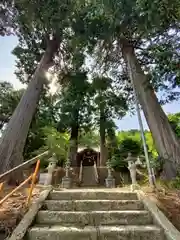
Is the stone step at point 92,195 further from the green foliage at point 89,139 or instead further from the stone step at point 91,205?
the green foliage at point 89,139

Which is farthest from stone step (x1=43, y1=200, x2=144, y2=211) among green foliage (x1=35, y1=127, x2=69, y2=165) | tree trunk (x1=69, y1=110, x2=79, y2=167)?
tree trunk (x1=69, y1=110, x2=79, y2=167)

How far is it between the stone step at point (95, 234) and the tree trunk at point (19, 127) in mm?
3540

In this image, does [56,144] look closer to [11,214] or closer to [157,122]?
[157,122]

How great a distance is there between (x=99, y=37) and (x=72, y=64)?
3.62 metres

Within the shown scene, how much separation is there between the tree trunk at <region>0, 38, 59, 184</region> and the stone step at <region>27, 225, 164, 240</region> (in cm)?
354

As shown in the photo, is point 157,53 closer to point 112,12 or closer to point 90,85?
point 112,12

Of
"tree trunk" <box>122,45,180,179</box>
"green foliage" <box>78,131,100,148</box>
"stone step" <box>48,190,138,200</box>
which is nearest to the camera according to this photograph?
"stone step" <box>48,190,138,200</box>

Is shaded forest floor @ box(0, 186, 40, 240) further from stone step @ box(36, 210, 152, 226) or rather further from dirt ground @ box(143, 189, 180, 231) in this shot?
dirt ground @ box(143, 189, 180, 231)

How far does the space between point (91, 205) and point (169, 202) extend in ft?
4.62

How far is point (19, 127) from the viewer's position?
7.08 m

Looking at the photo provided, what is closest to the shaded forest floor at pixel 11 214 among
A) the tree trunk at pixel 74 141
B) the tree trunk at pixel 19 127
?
the tree trunk at pixel 19 127

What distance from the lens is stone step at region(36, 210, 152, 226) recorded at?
329cm

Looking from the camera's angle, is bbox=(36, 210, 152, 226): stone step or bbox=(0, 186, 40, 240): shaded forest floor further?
bbox=(36, 210, 152, 226): stone step

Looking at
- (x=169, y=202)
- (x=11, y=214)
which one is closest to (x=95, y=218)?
(x=11, y=214)
